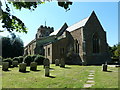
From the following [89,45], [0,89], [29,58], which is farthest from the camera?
[89,45]

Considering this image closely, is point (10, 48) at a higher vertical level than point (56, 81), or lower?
higher

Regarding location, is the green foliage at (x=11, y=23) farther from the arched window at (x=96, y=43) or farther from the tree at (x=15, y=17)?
the arched window at (x=96, y=43)

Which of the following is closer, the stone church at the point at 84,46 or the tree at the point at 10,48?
the stone church at the point at 84,46

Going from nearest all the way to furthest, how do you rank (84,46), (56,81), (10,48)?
(56,81), (84,46), (10,48)

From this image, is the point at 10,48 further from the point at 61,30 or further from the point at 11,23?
the point at 11,23

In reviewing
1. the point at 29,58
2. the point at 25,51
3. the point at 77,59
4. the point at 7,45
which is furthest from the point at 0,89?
the point at 25,51

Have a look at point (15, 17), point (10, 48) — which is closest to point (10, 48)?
point (10, 48)

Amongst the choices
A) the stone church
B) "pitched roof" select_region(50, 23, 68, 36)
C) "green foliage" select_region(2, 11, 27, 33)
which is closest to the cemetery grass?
"green foliage" select_region(2, 11, 27, 33)

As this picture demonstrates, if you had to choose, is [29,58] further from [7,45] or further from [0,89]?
[7,45]

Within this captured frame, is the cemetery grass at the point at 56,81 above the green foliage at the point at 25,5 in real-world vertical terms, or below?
below

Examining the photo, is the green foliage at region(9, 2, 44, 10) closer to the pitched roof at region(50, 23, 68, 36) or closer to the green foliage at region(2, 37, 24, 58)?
the pitched roof at region(50, 23, 68, 36)

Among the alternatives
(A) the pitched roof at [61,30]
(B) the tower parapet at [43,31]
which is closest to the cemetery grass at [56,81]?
(A) the pitched roof at [61,30]

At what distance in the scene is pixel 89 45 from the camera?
31.1 meters

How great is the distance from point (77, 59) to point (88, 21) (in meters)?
8.77
